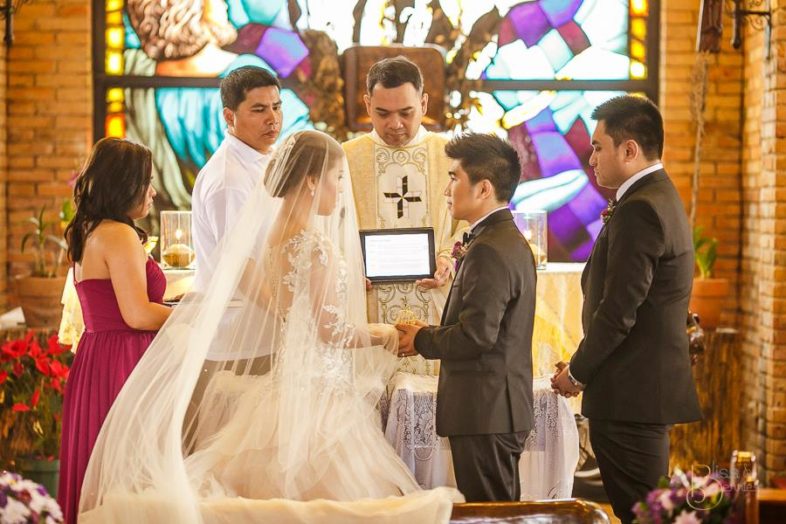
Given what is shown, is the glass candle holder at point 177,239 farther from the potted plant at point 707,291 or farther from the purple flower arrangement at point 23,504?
the purple flower arrangement at point 23,504

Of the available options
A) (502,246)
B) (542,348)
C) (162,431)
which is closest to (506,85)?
(542,348)

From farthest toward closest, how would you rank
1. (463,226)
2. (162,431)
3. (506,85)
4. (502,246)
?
(506,85) → (463,226) → (502,246) → (162,431)

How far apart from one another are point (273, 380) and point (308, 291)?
29 cm

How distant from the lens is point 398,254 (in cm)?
423

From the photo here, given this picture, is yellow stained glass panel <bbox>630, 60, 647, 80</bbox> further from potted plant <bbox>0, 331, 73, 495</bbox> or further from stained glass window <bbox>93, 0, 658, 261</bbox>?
potted plant <bbox>0, 331, 73, 495</bbox>

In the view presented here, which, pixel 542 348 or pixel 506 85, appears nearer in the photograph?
pixel 542 348

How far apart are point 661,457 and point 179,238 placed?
9.73 feet

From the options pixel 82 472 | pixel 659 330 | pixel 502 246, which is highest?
pixel 502 246

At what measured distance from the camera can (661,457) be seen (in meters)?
3.66

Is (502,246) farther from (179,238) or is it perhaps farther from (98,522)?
(179,238)

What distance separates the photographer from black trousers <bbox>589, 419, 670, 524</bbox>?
3.62 m

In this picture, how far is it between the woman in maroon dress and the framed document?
76 centimetres

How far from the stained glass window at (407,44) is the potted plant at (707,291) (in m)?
0.88

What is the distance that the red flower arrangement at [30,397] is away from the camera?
5.40 metres
